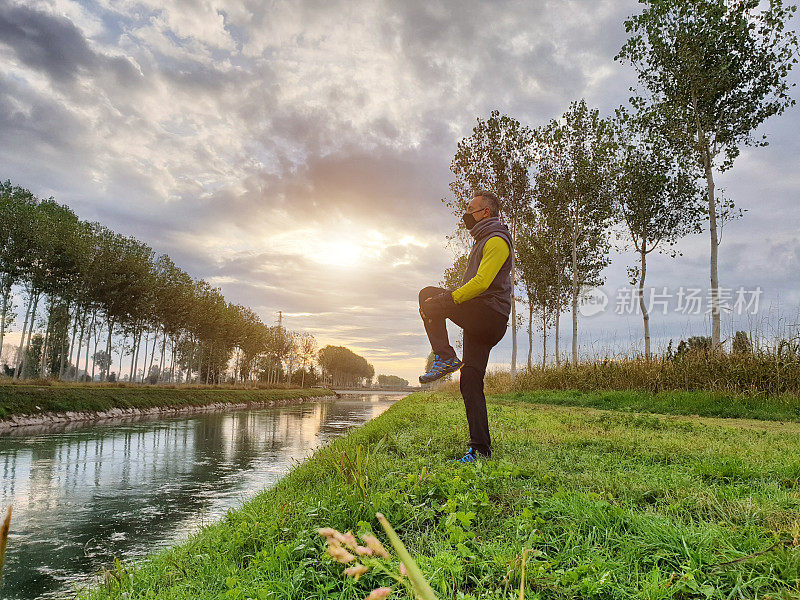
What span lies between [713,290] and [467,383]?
16.6 meters

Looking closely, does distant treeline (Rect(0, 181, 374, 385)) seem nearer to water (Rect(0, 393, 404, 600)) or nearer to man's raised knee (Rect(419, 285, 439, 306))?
water (Rect(0, 393, 404, 600))

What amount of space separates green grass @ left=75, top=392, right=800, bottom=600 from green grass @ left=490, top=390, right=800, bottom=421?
5.76 meters

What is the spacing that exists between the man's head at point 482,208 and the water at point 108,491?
5054mm

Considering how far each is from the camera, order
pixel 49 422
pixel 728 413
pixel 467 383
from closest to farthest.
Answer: pixel 467 383
pixel 728 413
pixel 49 422

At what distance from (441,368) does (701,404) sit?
9.69 meters

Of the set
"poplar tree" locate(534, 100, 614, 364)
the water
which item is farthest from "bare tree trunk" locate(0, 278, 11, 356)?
"poplar tree" locate(534, 100, 614, 364)

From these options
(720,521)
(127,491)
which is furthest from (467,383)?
(127,491)

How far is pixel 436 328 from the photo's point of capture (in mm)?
4984

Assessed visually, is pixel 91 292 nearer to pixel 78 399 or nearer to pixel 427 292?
pixel 78 399

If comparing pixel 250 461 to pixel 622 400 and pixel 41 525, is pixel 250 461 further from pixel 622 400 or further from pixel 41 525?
pixel 622 400

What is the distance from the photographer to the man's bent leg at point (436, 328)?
4910mm

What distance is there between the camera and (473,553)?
Result: 9.86ft

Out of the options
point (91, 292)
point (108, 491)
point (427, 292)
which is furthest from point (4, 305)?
point (427, 292)

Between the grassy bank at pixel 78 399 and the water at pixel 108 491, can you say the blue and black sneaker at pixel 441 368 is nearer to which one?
the water at pixel 108 491
